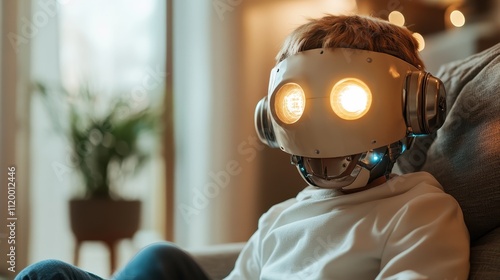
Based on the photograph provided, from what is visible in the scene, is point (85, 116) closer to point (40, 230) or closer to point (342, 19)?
point (40, 230)

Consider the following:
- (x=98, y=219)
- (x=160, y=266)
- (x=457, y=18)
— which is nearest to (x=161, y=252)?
(x=160, y=266)

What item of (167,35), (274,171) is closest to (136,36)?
(167,35)

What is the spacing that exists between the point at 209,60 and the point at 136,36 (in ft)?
1.12

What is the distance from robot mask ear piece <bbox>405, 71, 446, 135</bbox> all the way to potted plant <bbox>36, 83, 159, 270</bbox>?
1781mm

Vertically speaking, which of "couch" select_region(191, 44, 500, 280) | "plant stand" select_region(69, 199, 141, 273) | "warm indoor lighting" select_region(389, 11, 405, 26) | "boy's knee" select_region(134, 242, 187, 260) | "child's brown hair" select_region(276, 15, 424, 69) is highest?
"warm indoor lighting" select_region(389, 11, 405, 26)

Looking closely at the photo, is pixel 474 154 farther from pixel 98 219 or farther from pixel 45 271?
pixel 98 219

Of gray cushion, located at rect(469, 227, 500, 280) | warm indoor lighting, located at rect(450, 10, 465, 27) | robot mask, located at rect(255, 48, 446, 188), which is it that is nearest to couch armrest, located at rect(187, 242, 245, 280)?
robot mask, located at rect(255, 48, 446, 188)

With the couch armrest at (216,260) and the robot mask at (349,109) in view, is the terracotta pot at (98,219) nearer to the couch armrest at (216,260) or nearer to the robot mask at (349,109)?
the couch armrest at (216,260)

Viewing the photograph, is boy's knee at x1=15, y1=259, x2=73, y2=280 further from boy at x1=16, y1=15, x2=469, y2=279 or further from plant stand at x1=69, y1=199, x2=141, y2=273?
plant stand at x1=69, y1=199, x2=141, y2=273

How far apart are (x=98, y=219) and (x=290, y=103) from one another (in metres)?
1.70

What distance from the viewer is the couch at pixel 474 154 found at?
0.95m

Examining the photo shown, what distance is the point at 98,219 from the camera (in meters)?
2.50

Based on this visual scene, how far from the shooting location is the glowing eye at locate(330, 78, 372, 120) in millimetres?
939

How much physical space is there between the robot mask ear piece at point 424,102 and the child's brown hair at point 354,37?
68mm
